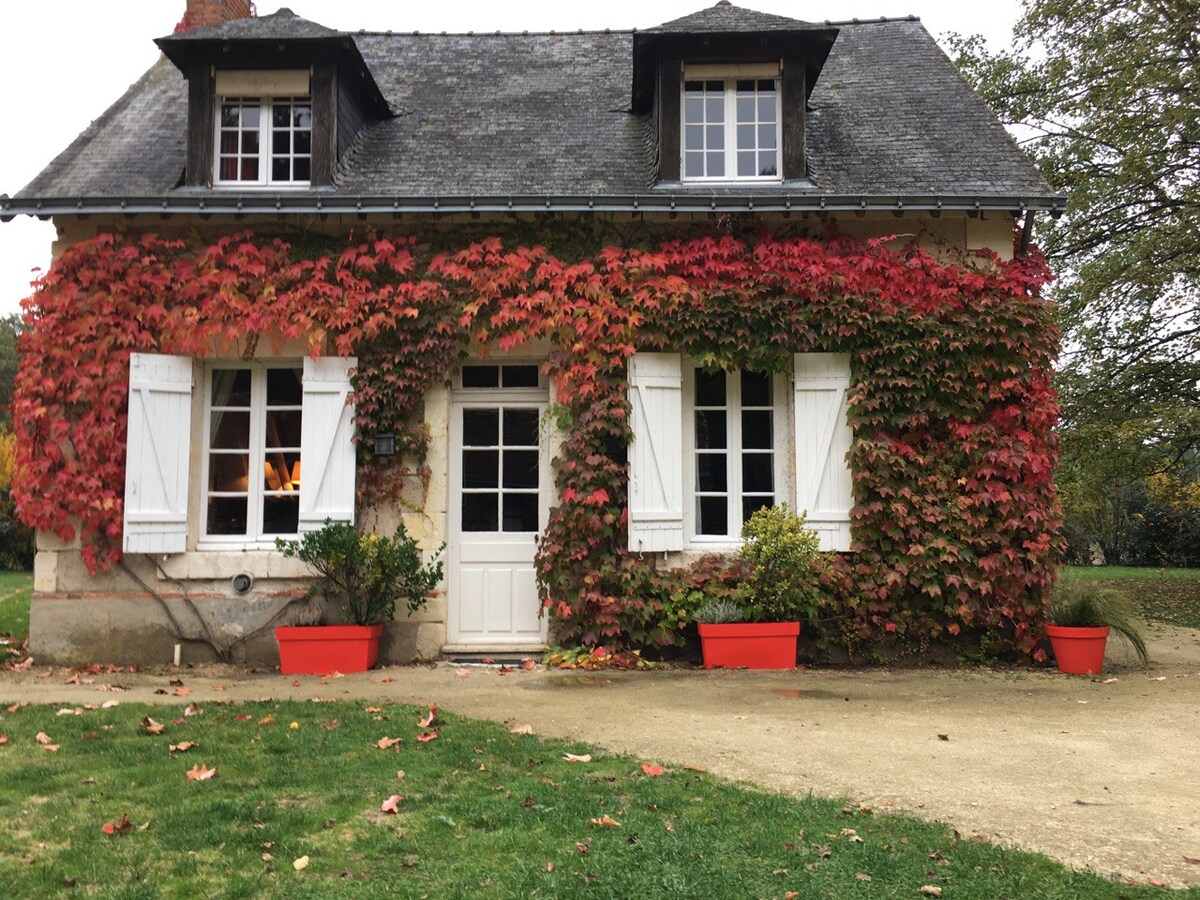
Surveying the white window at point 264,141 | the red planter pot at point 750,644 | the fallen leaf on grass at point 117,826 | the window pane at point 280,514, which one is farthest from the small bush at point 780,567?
the white window at point 264,141

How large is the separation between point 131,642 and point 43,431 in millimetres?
1714

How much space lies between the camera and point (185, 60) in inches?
299

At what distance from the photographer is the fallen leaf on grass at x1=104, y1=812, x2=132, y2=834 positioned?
10.9 ft

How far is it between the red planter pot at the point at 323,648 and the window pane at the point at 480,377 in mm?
2065

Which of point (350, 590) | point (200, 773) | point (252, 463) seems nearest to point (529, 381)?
point (350, 590)

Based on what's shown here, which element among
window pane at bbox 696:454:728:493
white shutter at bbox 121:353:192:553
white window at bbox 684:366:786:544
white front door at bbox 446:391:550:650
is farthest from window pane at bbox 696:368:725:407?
white shutter at bbox 121:353:192:553

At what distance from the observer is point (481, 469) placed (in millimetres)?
7434

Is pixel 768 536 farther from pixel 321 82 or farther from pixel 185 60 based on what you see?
pixel 185 60

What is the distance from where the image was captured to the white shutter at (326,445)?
23.2 feet

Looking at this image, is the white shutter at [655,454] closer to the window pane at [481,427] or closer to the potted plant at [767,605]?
the potted plant at [767,605]

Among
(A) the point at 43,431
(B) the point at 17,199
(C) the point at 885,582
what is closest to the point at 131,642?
(A) the point at 43,431

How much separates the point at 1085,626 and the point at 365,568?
5.10 metres

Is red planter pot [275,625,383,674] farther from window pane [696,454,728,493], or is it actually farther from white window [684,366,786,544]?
window pane [696,454,728,493]

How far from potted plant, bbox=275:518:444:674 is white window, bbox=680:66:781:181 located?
3878 millimetres
